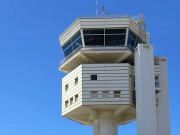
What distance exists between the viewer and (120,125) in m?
85.1

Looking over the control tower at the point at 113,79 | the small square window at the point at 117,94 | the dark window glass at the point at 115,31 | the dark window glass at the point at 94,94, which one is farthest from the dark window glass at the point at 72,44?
the small square window at the point at 117,94

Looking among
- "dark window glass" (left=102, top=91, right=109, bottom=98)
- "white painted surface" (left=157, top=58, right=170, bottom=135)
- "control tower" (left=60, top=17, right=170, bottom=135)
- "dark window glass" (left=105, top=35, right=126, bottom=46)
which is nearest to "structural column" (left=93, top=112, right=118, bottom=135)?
"control tower" (left=60, top=17, right=170, bottom=135)

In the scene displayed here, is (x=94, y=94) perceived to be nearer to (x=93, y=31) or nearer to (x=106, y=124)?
(x=106, y=124)

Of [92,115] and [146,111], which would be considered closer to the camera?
[146,111]

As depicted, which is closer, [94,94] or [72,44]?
[94,94]

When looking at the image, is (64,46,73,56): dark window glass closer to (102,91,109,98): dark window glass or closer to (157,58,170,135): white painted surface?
(102,91,109,98): dark window glass

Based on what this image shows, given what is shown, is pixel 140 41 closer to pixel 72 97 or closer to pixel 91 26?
pixel 91 26

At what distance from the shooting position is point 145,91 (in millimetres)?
74938

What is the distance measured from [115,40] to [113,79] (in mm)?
6586

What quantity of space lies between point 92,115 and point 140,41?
44.9ft

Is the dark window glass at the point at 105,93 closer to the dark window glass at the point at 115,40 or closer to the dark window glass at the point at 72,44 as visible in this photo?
the dark window glass at the point at 115,40

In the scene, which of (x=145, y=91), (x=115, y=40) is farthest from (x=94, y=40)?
(x=145, y=91)

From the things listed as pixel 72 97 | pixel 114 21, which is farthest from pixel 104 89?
pixel 114 21

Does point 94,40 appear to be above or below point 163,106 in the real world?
above
